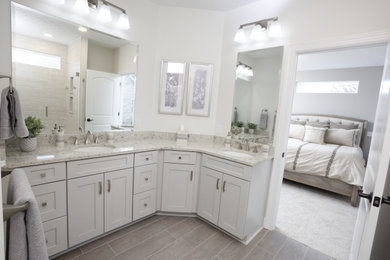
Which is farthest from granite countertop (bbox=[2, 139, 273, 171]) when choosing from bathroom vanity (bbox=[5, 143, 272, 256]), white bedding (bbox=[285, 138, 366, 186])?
white bedding (bbox=[285, 138, 366, 186])

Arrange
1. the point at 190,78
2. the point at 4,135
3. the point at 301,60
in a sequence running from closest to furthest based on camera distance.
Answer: the point at 4,135, the point at 190,78, the point at 301,60

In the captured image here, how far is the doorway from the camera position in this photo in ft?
8.13

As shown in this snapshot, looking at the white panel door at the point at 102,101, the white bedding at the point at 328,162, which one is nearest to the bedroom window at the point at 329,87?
the white bedding at the point at 328,162

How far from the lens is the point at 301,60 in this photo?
14.6 feet

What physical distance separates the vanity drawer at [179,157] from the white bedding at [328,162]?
2.33m

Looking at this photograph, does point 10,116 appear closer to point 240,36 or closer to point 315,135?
point 240,36

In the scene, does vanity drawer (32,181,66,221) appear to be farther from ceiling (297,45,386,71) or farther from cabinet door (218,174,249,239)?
ceiling (297,45,386,71)

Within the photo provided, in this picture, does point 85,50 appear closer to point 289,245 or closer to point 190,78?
point 190,78

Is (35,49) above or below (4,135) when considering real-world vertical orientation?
above

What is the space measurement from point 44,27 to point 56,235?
188 cm

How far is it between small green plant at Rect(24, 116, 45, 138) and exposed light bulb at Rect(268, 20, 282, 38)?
101 inches

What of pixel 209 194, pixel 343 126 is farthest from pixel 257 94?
pixel 343 126

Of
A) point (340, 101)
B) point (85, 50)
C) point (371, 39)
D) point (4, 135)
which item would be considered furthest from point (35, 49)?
point (340, 101)

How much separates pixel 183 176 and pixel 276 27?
204cm
